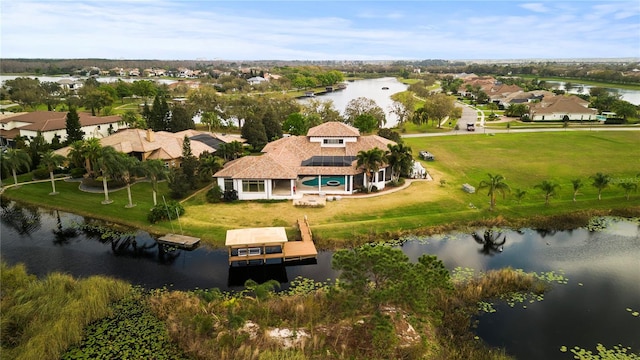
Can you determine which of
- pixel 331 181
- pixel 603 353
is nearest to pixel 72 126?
pixel 331 181

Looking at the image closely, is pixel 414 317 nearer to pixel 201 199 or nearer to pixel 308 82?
pixel 201 199

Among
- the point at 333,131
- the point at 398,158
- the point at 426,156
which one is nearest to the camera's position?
the point at 398,158

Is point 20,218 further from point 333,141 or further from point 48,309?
point 333,141

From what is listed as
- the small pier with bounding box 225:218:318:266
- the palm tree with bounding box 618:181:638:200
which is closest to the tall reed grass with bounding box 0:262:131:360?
the small pier with bounding box 225:218:318:266

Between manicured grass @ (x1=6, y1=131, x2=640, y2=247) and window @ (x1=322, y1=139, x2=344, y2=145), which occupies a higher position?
window @ (x1=322, y1=139, x2=344, y2=145)

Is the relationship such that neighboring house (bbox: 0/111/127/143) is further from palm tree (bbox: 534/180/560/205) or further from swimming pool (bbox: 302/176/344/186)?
palm tree (bbox: 534/180/560/205)

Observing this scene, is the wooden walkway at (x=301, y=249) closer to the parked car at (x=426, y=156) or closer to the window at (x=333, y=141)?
the window at (x=333, y=141)
